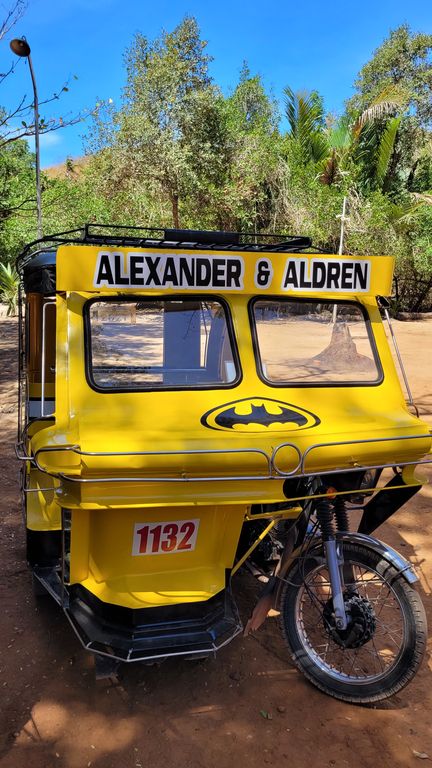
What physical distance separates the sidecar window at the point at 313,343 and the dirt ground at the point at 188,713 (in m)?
1.64

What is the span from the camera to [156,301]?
3.11 m

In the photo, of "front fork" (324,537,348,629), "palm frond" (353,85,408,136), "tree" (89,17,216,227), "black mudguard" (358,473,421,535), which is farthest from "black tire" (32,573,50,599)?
"palm frond" (353,85,408,136)

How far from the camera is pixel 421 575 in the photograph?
13.3 feet

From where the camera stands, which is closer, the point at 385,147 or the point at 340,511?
the point at 340,511

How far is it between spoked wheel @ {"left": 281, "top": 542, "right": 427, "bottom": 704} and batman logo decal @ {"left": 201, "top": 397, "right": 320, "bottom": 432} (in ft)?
2.36

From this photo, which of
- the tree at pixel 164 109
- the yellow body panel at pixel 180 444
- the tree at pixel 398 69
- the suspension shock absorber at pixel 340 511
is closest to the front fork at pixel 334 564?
the suspension shock absorber at pixel 340 511

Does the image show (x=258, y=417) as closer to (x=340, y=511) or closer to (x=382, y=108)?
(x=340, y=511)

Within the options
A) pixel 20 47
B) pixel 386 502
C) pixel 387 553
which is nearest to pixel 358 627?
pixel 387 553

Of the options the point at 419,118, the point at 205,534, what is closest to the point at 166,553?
the point at 205,534

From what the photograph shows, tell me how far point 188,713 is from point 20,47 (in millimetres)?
8891

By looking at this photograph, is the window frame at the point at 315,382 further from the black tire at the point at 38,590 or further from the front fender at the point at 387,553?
the black tire at the point at 38,590

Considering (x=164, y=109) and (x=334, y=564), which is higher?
(x=164, y=109)

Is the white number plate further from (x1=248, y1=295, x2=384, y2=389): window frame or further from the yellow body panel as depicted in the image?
(x1=248, y1=295, x2=384, y2=389): window frame

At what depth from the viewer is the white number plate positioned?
2666 mm
